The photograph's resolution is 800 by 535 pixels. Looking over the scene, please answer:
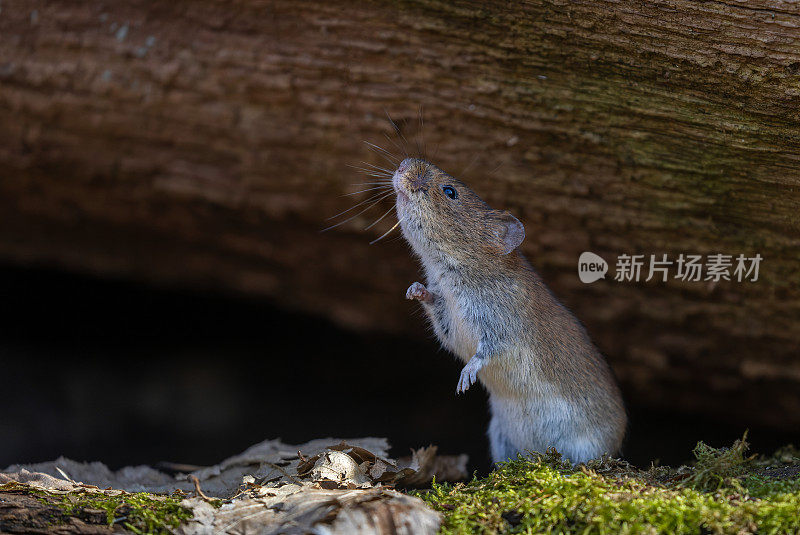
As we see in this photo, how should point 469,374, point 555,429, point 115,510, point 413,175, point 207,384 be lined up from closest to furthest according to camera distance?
point 115,510 < point 469,374 < point 413,175 < point 555,429 < point 207,384

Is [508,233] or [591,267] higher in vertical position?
[591,267]

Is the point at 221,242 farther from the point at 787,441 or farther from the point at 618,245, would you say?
the point at 787,441

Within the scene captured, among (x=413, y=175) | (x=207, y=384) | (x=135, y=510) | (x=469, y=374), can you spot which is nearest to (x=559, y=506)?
(x=469, y=374)

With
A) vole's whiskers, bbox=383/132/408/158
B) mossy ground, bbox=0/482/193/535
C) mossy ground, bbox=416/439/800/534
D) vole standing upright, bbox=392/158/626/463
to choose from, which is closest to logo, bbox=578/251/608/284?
vole standing upright, bbox=392/158/626/463

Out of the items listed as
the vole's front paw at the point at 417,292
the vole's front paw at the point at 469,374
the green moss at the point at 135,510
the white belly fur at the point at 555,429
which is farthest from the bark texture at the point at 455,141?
the green moss at the point at 135,510

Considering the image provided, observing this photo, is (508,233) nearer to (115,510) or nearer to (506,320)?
(506,320)

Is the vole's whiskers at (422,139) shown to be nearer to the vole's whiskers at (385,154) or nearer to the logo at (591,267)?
the vole's whiskers at (385,154)

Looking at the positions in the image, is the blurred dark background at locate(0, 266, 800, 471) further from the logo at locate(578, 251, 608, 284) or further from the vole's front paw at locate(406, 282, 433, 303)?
the vole's front paw at locate(406, 282, 433, 303)

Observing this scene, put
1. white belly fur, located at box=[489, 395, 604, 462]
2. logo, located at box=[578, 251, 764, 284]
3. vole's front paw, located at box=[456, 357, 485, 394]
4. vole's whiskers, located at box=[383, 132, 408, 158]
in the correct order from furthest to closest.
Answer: vole's whiskers, located at box=[383, 132, 408, 158], logo, located at box=[578, 251, 764, 284], white belly fur, located at box=[489, 395, 604, 462], vole's front paw, located at box=[456, 357, 485, 394]

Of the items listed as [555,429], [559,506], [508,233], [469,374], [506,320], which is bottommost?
[559,506]
